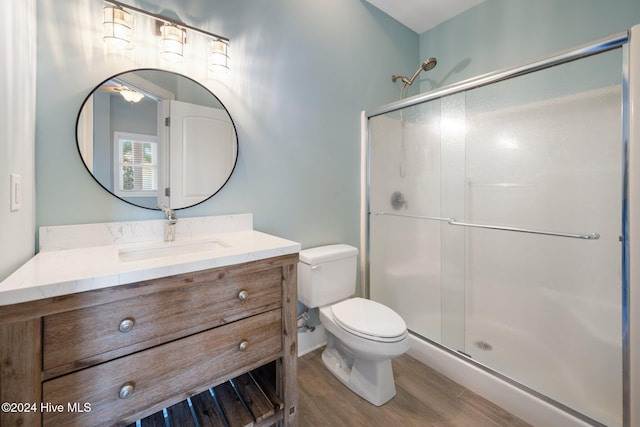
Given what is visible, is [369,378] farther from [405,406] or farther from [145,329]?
[145,329]

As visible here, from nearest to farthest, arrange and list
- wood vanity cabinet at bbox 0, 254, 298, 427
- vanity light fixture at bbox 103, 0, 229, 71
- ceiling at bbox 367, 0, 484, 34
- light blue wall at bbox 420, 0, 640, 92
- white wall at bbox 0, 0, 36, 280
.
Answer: wood vanity cabinet at bbox 0, 254, 298, 427 → white wall at bbox 0, 0, 36, 280 → vanity light fixture at bbox 103, 0, 229, 71 → light blue wall at bbox 420, 0, 640, 92 → ceiling at bbox 367, 0, 484, 34

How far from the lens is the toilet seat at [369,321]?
1.42 m

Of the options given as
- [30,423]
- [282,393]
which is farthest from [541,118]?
A: [30,423]

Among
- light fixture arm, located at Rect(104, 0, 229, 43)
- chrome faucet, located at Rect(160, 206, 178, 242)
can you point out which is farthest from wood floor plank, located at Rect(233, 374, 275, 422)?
light fixture arm, located at Rect(104, 0, 229, 43)

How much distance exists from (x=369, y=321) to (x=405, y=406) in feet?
1.63

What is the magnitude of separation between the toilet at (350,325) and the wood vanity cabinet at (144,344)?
1.40 ft

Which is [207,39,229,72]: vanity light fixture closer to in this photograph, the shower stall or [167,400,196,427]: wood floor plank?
the shower stall

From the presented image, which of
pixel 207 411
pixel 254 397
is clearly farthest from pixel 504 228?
pixel 207 411

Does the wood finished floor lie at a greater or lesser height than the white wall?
lesser

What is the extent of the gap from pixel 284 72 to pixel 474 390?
7.40 feet

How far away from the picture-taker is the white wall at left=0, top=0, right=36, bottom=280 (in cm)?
82

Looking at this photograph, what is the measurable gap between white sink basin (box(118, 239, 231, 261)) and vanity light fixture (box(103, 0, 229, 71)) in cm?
90

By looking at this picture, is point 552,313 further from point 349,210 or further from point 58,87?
point 58,87

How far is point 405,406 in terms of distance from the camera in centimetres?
150
